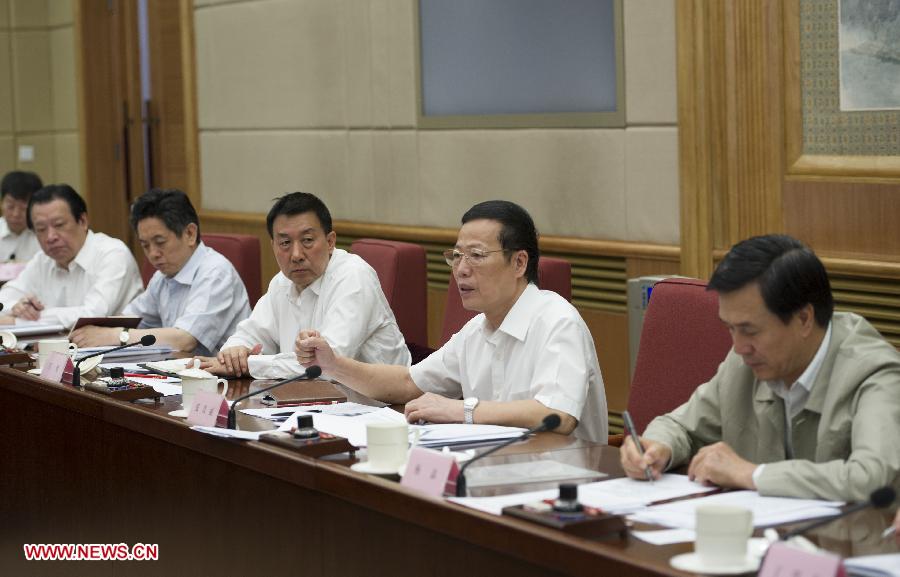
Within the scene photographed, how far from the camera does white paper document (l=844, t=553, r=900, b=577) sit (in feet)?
5.01

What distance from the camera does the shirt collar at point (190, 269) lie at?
4512 mm

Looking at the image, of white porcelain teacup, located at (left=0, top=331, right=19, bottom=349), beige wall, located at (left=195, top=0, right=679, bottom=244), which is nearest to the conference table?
white porcelain teacup, located at (left=0, top=331, right=19, bottom=349)

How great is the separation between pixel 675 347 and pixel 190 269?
224 centimetres

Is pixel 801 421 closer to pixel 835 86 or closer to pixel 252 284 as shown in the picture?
pixel 835 86

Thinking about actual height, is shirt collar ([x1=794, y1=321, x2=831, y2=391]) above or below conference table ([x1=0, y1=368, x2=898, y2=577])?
above

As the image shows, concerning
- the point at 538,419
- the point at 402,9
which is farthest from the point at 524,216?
the point at 402,9

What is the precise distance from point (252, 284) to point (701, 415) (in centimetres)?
277

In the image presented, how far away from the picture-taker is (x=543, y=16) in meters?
5.00

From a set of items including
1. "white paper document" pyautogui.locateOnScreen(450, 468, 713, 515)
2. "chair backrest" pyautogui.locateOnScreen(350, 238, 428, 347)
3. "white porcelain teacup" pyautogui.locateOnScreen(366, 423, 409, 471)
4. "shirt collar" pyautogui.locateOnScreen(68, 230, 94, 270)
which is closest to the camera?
"white paper document" pyautogui.locateOnScreen(450, 468, 713, 515)

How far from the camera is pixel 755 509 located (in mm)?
1882

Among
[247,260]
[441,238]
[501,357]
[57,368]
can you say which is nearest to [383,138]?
[441,238]

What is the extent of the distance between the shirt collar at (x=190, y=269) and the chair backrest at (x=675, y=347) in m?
2.11

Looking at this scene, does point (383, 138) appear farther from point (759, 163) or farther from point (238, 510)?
point (238, 510)

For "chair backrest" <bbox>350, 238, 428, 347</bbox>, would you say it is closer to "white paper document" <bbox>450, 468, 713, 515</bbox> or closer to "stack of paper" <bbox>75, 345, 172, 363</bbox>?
"stack of paper" <bbox>75, 345, 172, 363</bbox>
